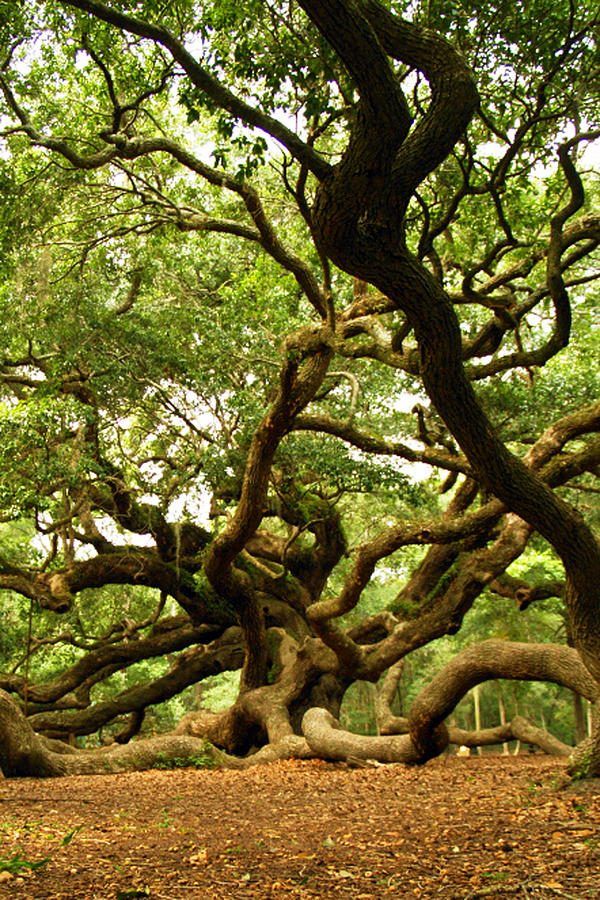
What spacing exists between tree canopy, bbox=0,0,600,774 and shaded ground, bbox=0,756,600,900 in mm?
1114

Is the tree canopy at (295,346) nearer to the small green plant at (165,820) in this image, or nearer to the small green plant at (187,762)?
the small green plant at (187,762)

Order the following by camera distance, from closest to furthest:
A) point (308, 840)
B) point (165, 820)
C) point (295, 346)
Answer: point (308, 840)
point (165, 820)
point (295, 346)

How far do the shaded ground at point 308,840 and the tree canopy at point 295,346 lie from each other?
3.66ft

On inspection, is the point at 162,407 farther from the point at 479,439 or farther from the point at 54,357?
the point at 479,439

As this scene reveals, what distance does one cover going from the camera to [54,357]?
10055 millimetres

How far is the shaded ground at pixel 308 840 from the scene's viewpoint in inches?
122

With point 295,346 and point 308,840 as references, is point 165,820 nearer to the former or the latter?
point 308,840

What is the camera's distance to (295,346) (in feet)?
Result: 24.5

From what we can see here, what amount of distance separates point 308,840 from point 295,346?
4.79 meters

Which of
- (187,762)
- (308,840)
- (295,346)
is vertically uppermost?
(295,346)

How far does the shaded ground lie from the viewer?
3.09 m

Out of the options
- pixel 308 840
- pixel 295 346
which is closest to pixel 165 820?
pixel 308 840

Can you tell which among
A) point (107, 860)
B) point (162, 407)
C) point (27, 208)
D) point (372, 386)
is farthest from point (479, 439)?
point (162, 407)

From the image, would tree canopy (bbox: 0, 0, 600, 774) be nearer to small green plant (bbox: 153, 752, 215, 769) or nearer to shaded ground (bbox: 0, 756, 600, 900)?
small green plant (bbox: 153, 752, 215, 769)
